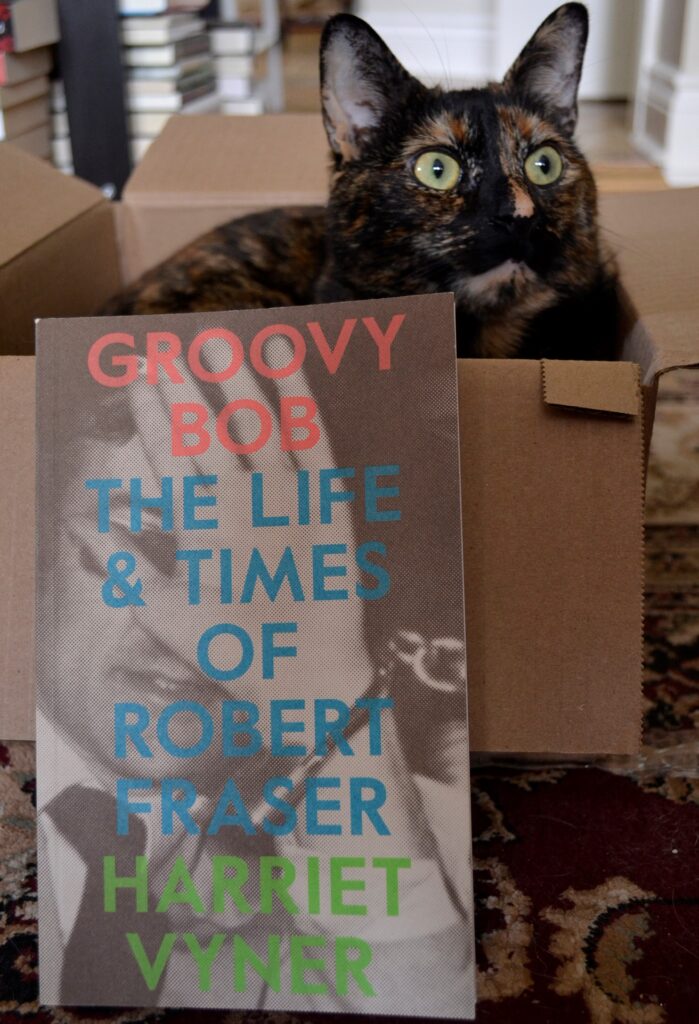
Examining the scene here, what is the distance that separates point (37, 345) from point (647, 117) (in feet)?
9.09

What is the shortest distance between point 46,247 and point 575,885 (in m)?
0.85

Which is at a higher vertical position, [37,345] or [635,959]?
[37,345]

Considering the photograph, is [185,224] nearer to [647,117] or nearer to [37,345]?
[37,345]

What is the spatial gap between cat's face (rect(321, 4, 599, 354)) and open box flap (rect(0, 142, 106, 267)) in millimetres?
332

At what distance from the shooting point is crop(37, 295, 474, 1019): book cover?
660 mm

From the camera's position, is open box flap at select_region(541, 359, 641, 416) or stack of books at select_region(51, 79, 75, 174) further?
stack of books at select_region(51, 79, 75, 174)

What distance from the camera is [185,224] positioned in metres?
Result: 1.34

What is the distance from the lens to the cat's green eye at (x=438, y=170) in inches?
37.2

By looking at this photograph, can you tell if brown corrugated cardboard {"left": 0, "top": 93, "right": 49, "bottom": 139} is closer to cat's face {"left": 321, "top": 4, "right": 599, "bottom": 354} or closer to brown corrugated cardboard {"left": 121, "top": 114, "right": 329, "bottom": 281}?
brown corrugated cardboard {"left": 121, "top": 114, "right": 329, "bottom": 281}

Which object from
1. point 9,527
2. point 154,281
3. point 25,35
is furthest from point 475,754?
point 25,35

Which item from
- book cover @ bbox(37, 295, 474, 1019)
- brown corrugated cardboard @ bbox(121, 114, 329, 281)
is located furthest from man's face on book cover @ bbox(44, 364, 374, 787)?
brown corrugated cardboard @ bbox(121, 114, 329, 281)

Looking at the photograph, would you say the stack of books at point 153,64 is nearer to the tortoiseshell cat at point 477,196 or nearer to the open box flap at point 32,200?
the open box flap at point 32,200

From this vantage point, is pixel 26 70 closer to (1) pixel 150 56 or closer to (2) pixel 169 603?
(1) pixel 150 56

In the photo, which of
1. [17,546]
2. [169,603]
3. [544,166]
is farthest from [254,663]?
[544,166]
